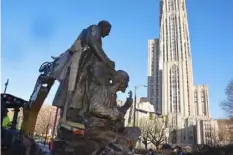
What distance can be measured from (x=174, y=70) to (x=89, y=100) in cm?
14693

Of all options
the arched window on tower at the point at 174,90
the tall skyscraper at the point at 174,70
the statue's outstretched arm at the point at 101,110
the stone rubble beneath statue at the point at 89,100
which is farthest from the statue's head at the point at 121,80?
the arched window on tower at the point at 174,90

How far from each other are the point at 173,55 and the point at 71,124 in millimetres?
150228

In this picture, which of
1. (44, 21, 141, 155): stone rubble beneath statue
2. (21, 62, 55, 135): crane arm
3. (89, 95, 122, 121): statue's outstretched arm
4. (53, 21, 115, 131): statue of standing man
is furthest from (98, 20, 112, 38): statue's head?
(89, 95, 122, 121): statue's outstretched arm

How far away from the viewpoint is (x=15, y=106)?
10.0 metres

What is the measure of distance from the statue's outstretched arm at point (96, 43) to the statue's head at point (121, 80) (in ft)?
1.24

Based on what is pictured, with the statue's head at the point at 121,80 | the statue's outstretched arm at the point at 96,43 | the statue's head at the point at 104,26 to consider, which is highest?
the statue's head at the point at 104,26

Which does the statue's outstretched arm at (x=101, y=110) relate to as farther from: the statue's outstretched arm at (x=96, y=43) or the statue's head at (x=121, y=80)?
the statue's outstretched arm at (x=96, y=43)

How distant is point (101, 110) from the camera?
18.3 feet

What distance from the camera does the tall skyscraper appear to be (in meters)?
143

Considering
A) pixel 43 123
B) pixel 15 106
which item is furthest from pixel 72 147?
pixel 43 123

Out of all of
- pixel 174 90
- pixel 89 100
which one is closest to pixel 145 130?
pixel 89 100

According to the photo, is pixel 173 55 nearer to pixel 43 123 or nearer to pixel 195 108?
pixel 195 108

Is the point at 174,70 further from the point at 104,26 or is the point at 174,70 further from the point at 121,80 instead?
the point at 121,80

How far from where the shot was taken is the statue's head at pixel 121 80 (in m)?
6.17
